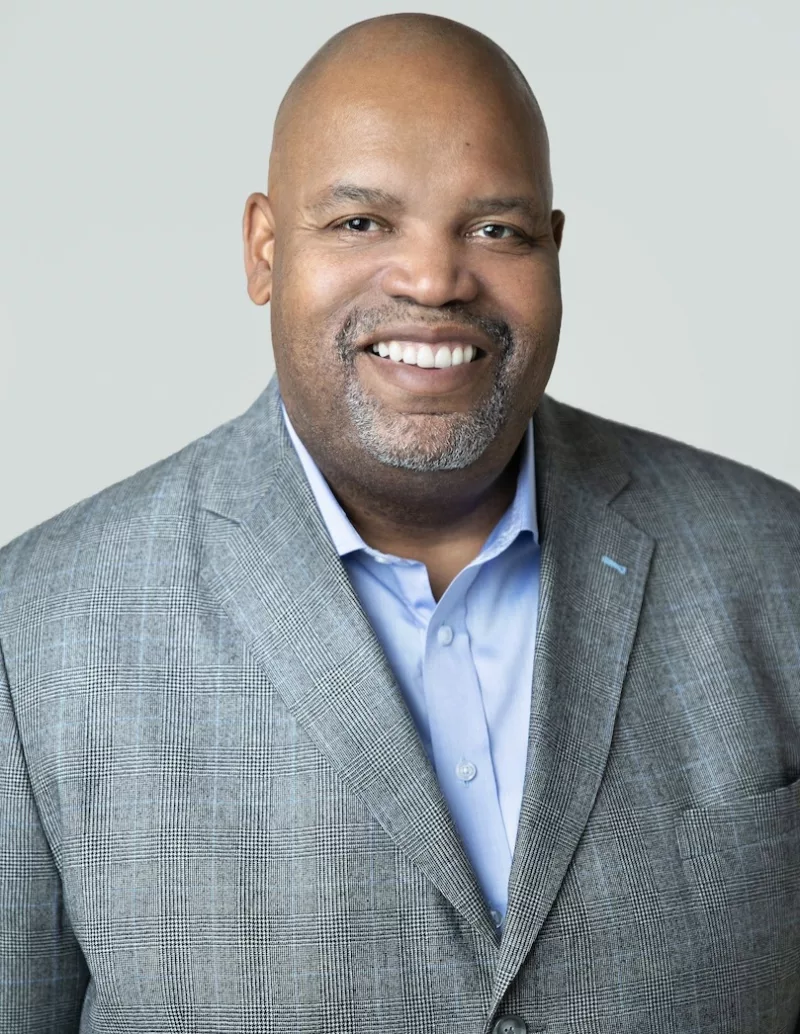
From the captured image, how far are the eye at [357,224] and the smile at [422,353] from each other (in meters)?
0.17

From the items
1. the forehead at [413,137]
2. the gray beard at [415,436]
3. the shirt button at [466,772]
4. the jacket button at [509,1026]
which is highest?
the forehead at [413,137]

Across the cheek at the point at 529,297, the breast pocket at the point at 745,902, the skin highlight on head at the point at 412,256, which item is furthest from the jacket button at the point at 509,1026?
the cheek at the point at 529,297

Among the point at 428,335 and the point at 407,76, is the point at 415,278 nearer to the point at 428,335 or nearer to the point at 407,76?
the point at 428,335

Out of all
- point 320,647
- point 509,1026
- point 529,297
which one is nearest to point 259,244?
point 529,297

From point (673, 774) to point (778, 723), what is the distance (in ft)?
0.75

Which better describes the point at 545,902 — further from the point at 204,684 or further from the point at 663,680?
the point at 204,684

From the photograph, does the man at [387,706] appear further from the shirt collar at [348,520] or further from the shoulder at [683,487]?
the shoulder at [683,487]

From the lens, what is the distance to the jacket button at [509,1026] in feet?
8.41

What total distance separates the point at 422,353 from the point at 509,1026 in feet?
3.33

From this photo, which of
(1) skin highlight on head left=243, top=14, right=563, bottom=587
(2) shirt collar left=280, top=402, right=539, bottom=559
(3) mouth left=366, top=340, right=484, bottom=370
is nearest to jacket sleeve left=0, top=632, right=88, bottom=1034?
(2) shirt collar left=280, top=402, right=539, bottom=559

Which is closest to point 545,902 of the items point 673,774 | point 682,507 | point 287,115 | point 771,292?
point 673,774

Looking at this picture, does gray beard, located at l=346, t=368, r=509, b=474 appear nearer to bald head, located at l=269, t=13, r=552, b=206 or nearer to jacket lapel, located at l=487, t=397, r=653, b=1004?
jacket lapel, located at l=487, t=397, r=653, b=1004

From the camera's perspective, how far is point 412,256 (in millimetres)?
2600

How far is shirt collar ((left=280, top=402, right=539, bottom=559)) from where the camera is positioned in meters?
2.80
